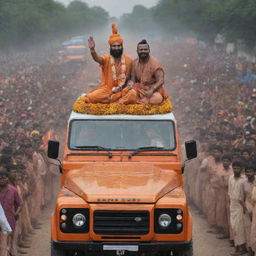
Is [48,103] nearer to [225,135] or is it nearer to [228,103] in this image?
[228,103]

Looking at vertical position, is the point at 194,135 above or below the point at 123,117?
below

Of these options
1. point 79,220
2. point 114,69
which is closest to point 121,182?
point 79,220

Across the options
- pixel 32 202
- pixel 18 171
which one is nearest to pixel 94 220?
pixel 18 171

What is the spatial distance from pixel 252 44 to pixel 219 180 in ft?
109

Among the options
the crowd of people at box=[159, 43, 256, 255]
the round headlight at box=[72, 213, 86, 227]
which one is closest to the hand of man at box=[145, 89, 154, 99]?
the crowd of people at box=[159, 43, 256, 255]

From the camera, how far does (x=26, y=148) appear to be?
1689 centimetres

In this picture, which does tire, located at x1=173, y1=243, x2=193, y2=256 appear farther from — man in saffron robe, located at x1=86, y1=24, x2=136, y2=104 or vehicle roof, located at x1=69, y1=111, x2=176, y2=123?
man in saffron robe, located at x1=86, y1=24, x2=136, y2=104

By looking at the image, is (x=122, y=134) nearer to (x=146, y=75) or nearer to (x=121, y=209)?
(x=146, y=75)

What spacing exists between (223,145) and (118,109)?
706 centimetres

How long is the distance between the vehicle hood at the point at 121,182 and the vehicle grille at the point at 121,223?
0.16 m

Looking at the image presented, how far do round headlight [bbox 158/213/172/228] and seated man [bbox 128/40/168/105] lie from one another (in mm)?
2908

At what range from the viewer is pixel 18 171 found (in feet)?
44.7

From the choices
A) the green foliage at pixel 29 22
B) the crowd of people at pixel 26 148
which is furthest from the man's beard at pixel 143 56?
the green foliage at pixel 29 22

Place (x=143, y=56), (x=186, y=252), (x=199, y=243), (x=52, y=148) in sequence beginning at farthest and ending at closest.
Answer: (x=199, y=243) → (x=143, y=56) → (x=52, y=148) → (x=186, y=252)
